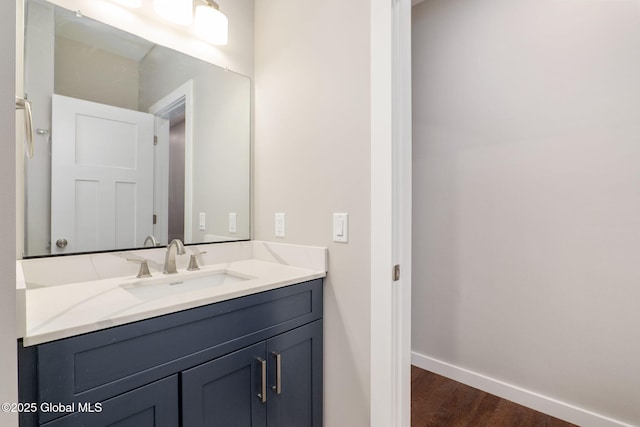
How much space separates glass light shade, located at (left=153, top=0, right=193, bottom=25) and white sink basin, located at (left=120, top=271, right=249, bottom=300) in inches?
46.0

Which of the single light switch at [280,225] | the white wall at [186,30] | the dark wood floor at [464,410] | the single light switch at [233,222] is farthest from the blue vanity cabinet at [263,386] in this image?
the white wall at [186,30]

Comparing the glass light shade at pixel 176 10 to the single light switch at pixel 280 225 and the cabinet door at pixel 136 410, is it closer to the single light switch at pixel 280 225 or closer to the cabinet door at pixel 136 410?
the single light switch at pixel 280 225

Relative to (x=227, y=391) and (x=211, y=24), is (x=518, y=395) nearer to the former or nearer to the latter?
(x=227, y=391)

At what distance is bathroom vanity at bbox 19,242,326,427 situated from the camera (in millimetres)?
716

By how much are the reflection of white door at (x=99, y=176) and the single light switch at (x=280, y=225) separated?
23.0 inches

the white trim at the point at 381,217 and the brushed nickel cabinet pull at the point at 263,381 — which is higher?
the white trim at the point at 381,217

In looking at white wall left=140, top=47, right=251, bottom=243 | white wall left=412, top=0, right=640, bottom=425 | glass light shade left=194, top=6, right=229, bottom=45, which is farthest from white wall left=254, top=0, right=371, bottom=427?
white wall left=412, top=0, right=640, bottom=425

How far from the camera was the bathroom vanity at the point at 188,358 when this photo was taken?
716 millimetres

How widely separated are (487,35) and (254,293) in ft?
6.94

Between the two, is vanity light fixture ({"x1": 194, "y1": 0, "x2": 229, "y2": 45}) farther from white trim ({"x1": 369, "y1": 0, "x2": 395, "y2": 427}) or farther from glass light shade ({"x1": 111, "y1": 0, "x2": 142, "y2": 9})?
white trim ({"x1": 369, "y1": 0, "x2": 395, "y2": 427})

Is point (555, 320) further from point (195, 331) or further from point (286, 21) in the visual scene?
point (286, 21)

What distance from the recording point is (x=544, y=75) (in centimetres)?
172

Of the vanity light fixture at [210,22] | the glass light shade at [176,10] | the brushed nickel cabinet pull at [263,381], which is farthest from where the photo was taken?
the vanity light fixture at [210,22]

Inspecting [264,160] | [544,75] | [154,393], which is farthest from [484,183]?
[154,393]
